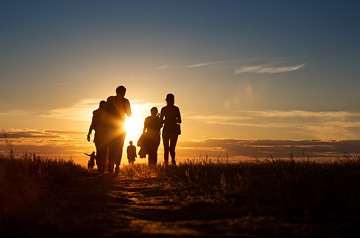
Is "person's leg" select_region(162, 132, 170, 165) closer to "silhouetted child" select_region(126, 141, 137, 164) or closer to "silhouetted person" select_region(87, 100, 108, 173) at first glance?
"silhouetted person" select_region(87, 100, 108, 173)

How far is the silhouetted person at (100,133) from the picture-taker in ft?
43.2

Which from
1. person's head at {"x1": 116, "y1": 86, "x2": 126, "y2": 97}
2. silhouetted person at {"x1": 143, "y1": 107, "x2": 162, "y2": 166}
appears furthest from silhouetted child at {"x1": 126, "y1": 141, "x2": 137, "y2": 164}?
person's head at {"x1": 116, "y1": 86, "x2": 126, "y2": 97}

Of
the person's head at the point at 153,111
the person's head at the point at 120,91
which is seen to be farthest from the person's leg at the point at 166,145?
the person's head at the point at 120,91

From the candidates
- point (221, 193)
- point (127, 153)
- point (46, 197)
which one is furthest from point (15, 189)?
point (127, 153)

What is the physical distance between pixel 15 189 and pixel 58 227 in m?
3.58

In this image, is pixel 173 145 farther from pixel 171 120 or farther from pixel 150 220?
pixel 150 220

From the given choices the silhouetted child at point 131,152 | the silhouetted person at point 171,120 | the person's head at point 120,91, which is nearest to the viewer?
the person's head at point 120,91

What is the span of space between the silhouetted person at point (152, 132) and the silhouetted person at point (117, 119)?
2.39m

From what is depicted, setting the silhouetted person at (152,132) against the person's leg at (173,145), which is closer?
the person's leg at (173,145)

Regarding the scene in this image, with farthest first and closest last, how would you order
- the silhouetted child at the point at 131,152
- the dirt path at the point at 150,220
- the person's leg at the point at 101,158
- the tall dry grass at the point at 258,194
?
the silhouetted child at the point at 131,152
the person's leg at the point at 101,158
the tall dry grass at the point at 258,194
the dirt path at the point at 150,220

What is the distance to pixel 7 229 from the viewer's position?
14.2ft

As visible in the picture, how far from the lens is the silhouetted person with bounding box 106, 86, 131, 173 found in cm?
1290

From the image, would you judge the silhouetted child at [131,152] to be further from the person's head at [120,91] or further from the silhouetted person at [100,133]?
the person's head at [120,91]

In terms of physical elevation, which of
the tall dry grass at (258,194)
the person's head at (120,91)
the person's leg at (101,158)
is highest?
the person's head at (120,91)
